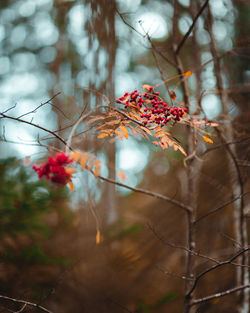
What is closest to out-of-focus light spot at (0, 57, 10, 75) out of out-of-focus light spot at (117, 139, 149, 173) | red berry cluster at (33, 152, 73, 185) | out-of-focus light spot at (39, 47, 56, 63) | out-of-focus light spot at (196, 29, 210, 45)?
out-of-focus light spot at (39, 47, 56, 63)

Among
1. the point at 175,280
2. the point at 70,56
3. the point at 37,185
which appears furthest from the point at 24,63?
the point at 175,280

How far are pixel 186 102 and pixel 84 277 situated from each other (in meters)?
2.51

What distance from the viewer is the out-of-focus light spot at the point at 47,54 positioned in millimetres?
4117

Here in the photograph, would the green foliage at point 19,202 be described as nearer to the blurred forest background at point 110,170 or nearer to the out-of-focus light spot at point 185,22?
the blurred forest background at point 110,170

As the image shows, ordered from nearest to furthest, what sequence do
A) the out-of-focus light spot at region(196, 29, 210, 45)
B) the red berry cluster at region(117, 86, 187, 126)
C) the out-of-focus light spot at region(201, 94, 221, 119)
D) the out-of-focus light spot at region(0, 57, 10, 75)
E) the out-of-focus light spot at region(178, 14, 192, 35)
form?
the red berry cluster at region(117, 86, 187, 126) < the out-of-focus light spot at region(178, 14, 192, 35) < the out-of-focus light spot at region(196, 29, 210, 45) < the out-of-focus light spot at region(201, 94, 221, 119) < the out-of-focus light spot at region(0, 57, 10, 75)

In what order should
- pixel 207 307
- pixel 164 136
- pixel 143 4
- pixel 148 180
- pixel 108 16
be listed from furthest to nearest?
1. pixel 148 180
2. pixel 143 4
3. pixel 207 307
4. pixel 108 16
5. pixel 164 136

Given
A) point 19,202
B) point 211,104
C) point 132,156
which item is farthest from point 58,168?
point 132,156

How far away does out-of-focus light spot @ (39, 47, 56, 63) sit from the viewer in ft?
13.5

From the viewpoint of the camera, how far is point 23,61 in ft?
13.4

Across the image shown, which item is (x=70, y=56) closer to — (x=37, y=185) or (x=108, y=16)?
(x=108, y=16)

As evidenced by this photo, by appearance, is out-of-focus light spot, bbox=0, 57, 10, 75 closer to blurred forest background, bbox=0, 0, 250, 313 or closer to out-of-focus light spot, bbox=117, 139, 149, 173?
blurred forest background, bbox=0, 0, 250, 313

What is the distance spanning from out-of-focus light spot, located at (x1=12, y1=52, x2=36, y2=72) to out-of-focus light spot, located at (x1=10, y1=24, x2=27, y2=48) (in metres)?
0.15

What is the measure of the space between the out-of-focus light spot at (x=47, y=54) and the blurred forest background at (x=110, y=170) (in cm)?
2

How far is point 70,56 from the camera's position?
406 cm
